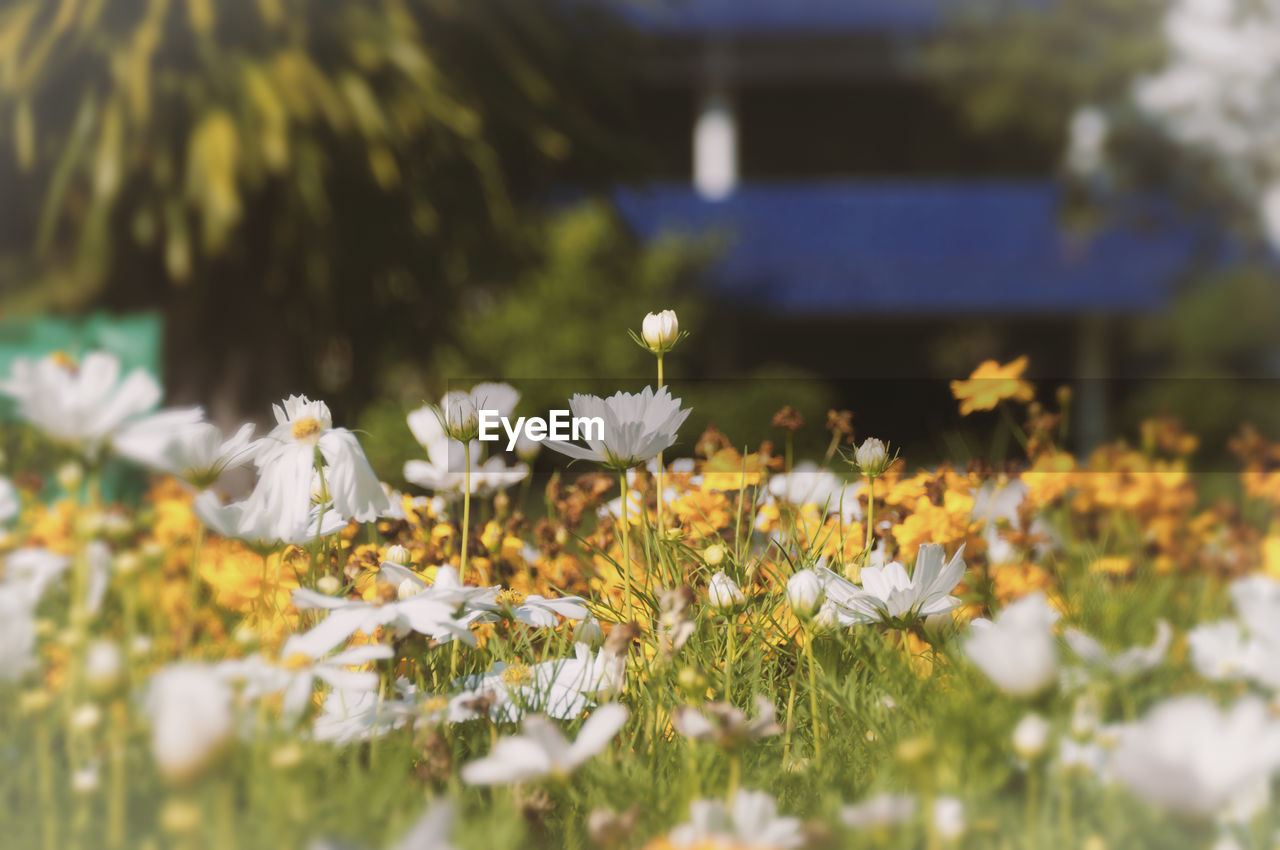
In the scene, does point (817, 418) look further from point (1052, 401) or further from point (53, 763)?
point (53, 763)

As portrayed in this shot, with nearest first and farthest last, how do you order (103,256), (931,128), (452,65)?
1. (103,256)
2. (452,65)
3. (931,128)

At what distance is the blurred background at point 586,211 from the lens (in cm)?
590

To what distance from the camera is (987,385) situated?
3.59 feet

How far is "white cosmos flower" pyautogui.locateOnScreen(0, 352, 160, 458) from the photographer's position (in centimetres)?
68

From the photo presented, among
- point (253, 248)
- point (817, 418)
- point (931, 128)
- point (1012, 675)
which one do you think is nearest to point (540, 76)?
point (253, 248)

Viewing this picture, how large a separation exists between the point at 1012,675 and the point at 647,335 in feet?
1.56

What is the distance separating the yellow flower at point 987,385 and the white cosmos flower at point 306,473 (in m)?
0.53

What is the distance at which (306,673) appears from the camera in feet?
2.47

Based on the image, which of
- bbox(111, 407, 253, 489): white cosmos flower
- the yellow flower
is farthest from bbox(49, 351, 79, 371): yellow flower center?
the yellow flower

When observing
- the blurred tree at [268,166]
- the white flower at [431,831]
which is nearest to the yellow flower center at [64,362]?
the white flower at [431,831]

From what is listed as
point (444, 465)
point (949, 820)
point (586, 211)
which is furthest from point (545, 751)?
point (586, 211)

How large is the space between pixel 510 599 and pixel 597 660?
0.16 metres

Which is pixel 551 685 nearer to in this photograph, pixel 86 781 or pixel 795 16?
pixel 86 781

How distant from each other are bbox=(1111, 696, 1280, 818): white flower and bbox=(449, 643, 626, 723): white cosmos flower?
41 centimetres
